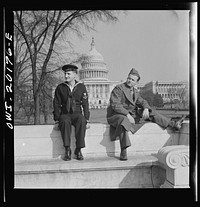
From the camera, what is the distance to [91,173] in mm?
2438

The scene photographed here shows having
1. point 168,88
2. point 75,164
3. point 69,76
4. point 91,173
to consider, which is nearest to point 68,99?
point 69,76

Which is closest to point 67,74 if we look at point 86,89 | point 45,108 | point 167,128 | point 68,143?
point 86,89

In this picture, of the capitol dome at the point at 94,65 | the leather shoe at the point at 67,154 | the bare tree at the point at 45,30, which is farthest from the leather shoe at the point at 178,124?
the bare tree at the point at 45,30

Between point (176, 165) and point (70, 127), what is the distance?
4.08 feet

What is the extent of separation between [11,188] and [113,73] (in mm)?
1800

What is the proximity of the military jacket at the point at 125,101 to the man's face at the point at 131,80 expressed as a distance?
0.17ft

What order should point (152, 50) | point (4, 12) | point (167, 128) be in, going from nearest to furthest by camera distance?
point (4, 12) < point (152, 50) < point (167, 128)

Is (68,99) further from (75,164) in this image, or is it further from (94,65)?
(75,164)

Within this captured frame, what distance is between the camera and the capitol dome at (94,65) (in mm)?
2473

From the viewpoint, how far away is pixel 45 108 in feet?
8.50

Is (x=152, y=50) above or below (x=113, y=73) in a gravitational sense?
above

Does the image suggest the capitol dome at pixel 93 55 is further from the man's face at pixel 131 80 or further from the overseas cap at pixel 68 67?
the man's face at pixel 131 80

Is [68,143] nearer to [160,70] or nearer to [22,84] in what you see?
[22,84]

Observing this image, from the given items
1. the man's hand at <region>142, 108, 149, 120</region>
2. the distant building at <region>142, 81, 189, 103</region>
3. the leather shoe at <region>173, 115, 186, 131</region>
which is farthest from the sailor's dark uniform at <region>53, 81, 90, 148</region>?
the leather shoe at <region>173, 115, 186, 131</region>
